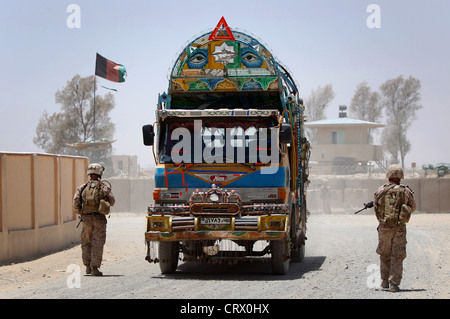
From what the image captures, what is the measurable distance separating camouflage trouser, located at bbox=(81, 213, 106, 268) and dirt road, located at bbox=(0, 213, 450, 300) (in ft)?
1.22

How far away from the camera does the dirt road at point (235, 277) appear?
33.3ft

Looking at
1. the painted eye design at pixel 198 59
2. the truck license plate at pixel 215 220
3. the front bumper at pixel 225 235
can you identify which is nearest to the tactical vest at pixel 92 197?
the front bumper at pixel 225 235

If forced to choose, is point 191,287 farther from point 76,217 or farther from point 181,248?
point 76,217

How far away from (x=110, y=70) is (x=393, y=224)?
25426mm

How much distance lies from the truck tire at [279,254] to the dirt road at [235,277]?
19 cm

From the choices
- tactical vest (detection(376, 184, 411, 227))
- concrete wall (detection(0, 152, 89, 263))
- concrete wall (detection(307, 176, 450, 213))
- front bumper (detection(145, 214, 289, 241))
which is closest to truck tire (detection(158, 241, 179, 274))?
front bumper (detection(145, 214, 289, 241))

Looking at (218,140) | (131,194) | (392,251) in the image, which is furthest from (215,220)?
(131,194)

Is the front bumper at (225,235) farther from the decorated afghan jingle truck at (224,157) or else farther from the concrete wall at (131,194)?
the concrete wall at (131,194)

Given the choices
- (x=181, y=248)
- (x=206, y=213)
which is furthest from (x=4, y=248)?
(x=206, y=213)

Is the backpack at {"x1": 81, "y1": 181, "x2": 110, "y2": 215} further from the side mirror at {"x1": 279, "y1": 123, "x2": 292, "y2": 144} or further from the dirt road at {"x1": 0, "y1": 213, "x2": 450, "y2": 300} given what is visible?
the side mirror at {"x1": 279, "y1": 123, "x2": 292, "y2": 144}

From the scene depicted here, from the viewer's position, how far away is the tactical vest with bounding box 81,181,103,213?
12.2 m

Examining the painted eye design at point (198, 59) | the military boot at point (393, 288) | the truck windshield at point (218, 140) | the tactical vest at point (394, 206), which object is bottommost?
the military boot at point (393, 288)

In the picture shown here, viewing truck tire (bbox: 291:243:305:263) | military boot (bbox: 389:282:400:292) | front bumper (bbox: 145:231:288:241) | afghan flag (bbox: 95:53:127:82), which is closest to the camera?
military boot (bbox: 389:282:400:292)
